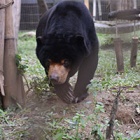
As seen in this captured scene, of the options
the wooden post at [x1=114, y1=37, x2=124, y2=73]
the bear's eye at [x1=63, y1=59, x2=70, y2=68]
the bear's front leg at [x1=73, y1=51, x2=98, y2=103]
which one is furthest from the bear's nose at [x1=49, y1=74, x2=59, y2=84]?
the wooden post at [x1=114, y1=37, x2=124, y2=73]

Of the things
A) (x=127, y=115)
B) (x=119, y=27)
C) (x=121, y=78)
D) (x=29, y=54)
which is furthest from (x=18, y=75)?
(x=29, y=54)

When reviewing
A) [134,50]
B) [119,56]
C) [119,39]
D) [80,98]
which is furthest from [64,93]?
[134,50]

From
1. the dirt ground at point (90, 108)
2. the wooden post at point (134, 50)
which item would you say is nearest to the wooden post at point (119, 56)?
the wooden post at point (134, 50)

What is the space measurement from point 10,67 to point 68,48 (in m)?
0.43

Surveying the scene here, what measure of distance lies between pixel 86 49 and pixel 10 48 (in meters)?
0.51

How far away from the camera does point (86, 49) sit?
2.61 meters

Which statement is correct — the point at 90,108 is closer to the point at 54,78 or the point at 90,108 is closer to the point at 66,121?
the point at 54,78

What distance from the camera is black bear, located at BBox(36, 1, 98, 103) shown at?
2479mm

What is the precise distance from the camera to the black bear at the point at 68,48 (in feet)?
8.13

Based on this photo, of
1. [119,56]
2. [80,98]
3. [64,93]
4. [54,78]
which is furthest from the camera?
[119,56]

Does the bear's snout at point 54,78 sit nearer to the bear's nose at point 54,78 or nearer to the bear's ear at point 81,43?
the bear's nose at point 54,78

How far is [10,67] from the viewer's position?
2602mm

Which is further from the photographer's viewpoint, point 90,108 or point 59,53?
point 90,108

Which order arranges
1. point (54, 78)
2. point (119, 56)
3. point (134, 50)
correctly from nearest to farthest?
point (54, 78) → point (119, 56) → point (134, 50)
